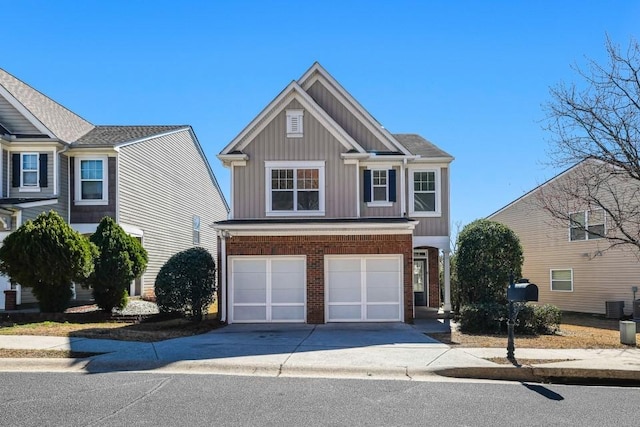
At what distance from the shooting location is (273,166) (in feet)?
64.1

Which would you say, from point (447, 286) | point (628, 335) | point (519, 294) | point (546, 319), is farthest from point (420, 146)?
point (519, 294)

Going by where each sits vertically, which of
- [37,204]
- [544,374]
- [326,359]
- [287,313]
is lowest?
[544,374]

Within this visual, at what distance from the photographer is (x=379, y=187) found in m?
20.4

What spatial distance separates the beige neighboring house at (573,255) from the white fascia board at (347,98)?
6.65 meters

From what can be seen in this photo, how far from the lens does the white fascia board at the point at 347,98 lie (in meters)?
20.7

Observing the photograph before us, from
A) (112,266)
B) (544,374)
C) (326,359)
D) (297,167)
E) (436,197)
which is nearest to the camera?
(544,374)

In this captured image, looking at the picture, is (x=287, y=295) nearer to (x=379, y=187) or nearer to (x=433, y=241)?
(x=379, y=187)

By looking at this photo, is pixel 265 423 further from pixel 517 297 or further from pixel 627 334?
pixel 627 334

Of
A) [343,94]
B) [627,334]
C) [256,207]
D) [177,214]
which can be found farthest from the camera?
[177,214]

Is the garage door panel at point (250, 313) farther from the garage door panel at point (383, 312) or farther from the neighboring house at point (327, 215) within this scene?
the garage door panel at point (383, 312)

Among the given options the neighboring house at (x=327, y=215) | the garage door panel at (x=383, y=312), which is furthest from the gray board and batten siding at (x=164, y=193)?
the garage door panel at (x=383, y=312)

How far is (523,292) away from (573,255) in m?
16.2

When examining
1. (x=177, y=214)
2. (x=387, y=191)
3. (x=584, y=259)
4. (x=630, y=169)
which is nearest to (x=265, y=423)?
(x=630, y=169)

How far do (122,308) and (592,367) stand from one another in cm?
1526
